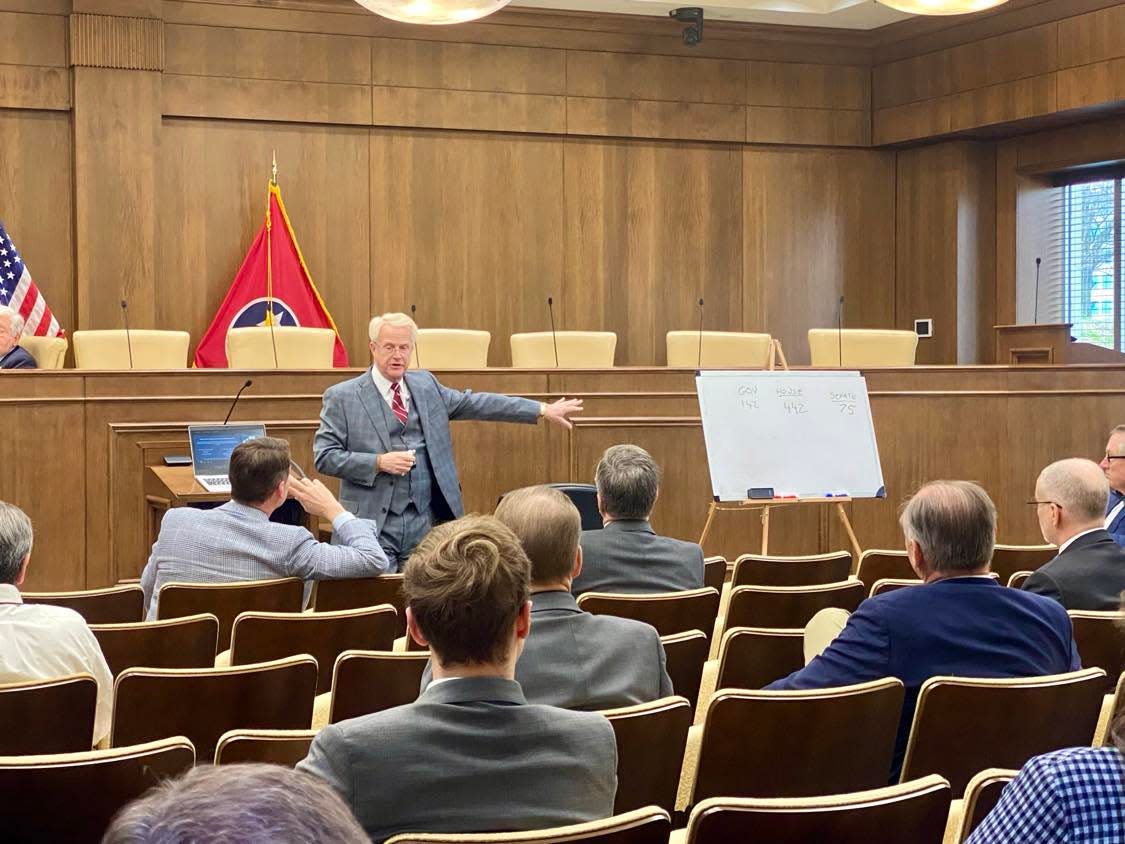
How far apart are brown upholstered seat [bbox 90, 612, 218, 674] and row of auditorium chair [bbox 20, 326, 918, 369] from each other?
429cm

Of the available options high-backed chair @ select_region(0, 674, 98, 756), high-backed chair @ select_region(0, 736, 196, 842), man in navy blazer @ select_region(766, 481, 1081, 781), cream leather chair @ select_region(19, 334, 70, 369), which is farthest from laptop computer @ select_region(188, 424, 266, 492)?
high-backed chair @ select_region(0, 736, 196, 842)

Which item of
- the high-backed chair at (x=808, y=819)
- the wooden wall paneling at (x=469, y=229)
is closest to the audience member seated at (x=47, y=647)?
the high-backed chair at (x=808, y=819)

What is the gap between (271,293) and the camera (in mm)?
9648

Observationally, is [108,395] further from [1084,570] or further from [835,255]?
[835,255]

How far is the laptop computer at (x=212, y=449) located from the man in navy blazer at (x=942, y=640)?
3.81 m

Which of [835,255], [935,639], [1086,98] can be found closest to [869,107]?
[835,255]

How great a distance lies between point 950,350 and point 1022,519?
3099 mm

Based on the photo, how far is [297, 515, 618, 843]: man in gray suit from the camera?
6.30 ft

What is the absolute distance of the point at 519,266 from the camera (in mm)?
10500

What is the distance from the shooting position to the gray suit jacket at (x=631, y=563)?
4.02m

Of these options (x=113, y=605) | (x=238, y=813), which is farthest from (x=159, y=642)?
(x=238, y=813)

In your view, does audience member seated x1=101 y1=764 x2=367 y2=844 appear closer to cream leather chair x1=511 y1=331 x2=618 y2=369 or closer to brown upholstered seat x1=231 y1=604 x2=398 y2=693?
brown upholstered seat x1=231 y1=604 x2=398 y2=693

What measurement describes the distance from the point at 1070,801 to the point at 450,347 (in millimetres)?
7347

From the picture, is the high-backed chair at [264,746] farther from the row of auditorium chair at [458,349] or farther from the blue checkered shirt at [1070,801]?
the row of auditorium chair at [458,349]
